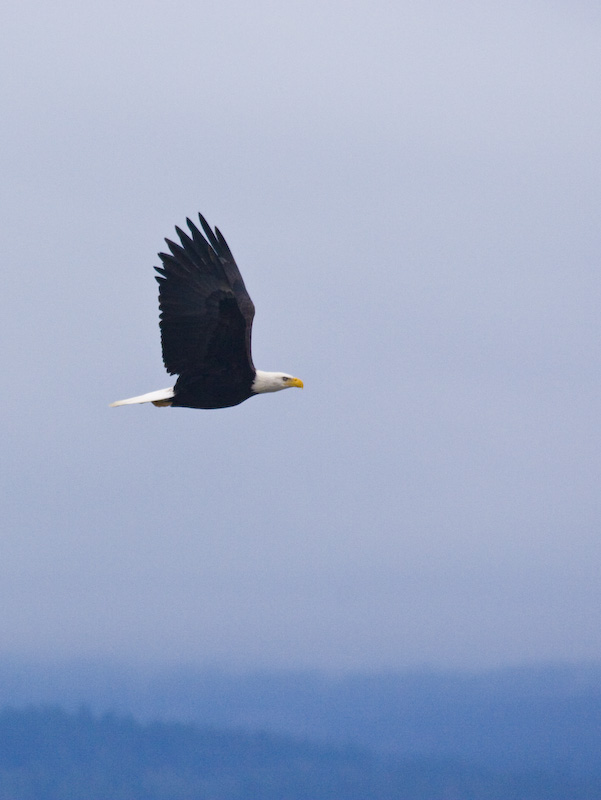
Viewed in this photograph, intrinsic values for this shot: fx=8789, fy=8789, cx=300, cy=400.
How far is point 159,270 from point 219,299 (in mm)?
715

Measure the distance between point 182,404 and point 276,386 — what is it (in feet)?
3.44

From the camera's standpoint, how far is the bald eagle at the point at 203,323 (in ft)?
309

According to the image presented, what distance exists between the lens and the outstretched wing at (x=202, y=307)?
94188mm

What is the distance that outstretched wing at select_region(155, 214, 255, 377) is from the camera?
94.2 metres

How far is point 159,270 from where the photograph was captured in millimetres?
94250

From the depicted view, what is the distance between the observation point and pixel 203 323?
9431 centimetres

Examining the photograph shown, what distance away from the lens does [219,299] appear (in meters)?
94.2

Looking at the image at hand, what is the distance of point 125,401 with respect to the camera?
94.6 metres

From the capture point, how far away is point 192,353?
310 feet

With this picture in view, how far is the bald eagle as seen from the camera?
94188 millimetres

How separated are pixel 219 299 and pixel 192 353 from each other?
69 cm

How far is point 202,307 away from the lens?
94.3m

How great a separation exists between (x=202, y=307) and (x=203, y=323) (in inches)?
6.8

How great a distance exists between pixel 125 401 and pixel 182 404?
66 cm
